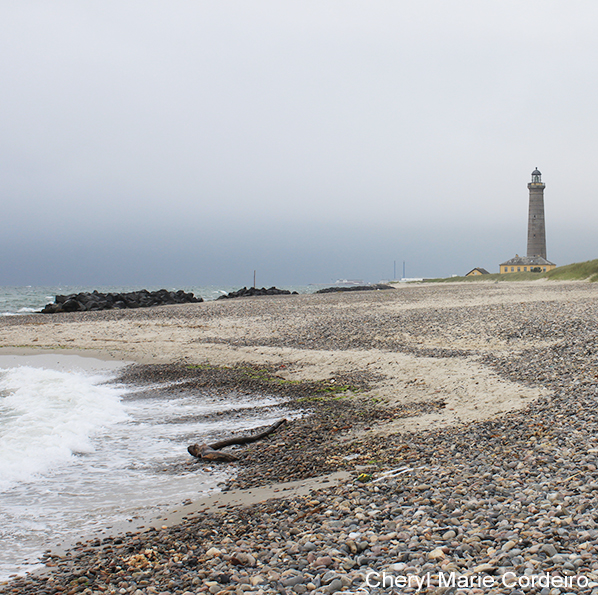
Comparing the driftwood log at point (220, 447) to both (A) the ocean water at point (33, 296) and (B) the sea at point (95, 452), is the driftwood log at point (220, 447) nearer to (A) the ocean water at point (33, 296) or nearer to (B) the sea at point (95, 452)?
(B) the sea at point (95, 452)

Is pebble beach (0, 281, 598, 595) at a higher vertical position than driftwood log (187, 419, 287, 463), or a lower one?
higher

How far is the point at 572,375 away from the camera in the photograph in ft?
30.5

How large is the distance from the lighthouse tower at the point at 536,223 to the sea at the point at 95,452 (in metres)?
75.8

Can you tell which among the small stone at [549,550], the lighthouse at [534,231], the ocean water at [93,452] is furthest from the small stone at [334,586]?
the lighthouse at [534,231]

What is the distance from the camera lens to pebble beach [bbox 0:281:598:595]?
375 cm

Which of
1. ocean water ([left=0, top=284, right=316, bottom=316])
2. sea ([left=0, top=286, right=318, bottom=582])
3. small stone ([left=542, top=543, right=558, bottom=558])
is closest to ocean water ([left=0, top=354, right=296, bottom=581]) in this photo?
sea ([left=0, top=286, right=318, bottom=582])

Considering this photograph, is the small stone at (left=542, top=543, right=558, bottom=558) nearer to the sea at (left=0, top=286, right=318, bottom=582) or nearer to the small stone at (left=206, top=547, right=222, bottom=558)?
the small stone at (left=206, top=547, right=222, bottom=558)

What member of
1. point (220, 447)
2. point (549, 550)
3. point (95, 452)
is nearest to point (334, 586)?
point (549, 550)

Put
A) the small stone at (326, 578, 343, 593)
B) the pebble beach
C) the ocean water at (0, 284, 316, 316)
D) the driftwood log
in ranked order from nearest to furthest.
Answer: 1. the small stone at (326, 578, 343, 593)
2. the pebble beach
3. the driftwood log
4. the ocean water at (0, 284, 316, 316)

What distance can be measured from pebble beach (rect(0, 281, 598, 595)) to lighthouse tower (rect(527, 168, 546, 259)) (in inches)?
2786

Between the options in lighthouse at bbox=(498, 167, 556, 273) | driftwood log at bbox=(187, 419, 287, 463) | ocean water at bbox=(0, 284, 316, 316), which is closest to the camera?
driftwood log at bbox=(187, 419, 287, 463)

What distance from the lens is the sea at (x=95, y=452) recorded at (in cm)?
566

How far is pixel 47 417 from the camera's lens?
10.3 meters

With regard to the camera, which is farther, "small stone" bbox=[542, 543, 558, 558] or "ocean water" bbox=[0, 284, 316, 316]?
"ocean water" bbox=[0, 284, 316, 316]
